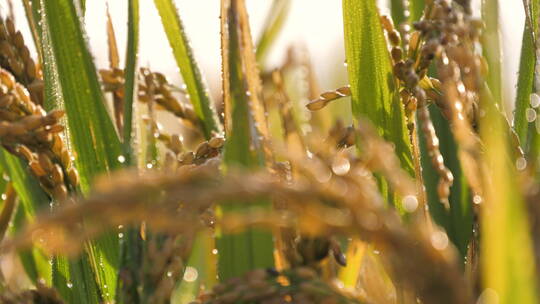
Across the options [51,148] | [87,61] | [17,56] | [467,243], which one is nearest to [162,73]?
[87,61]

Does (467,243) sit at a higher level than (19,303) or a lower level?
lower

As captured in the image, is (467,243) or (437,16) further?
(467,243)

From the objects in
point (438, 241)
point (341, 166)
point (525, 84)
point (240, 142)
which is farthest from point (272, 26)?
point (438, 241)

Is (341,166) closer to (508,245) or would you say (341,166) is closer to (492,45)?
(508,245)

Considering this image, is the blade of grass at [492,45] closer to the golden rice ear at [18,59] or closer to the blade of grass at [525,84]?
the blade of grass at [525,84]

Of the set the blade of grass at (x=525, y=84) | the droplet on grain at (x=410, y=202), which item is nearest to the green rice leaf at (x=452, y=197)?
the blade of grass at (x=525, y=84)

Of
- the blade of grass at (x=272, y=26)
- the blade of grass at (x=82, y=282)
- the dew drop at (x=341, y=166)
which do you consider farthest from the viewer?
the blade of grass at (x=272, y=26)

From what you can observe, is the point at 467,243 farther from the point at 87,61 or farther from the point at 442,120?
the point at 87,61
